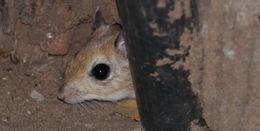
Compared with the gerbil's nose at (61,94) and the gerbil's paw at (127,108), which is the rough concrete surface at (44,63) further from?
the gerbil's nose at (61,94)

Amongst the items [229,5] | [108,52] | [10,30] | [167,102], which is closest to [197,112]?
[167,102]

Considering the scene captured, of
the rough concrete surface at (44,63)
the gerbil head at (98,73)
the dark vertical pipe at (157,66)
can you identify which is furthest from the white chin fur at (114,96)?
the dark vertical pipe at (157,66)

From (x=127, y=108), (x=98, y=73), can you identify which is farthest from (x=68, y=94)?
(x=127, y=108)

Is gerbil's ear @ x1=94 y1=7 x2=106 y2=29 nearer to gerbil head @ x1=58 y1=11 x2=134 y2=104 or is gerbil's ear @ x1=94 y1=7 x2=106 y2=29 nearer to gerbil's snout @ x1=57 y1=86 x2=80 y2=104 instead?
gerbil head @ x1=58 y1=11 x2=134 y2=104

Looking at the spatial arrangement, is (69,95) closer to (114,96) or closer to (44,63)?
(114,96)

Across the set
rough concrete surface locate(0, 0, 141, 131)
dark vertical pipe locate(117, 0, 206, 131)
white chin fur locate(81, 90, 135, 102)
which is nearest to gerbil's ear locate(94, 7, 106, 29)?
rough concrete surface locate(0, 0, 141, 131)

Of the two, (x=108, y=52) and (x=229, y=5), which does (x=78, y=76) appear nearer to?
(x=108, y=52)
